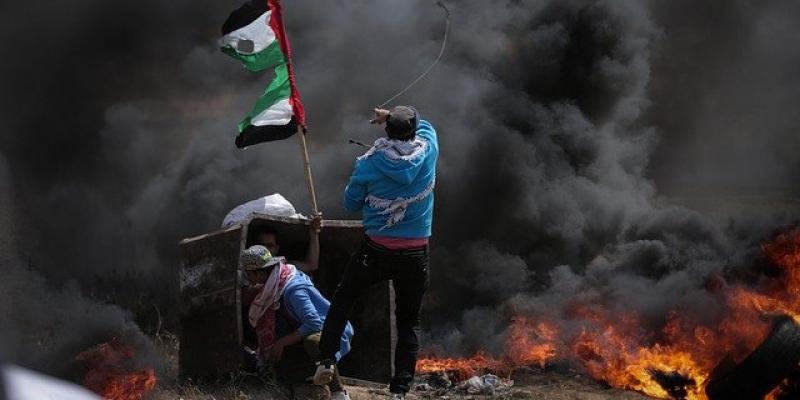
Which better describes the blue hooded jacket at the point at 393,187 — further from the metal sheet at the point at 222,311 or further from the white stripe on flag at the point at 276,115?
the white stripe on flag at the point at 276,115

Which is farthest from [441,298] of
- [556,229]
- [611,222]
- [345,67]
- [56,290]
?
[56,290]

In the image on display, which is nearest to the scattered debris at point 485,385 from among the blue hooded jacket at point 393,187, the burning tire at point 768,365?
the burning tire at point 768,365

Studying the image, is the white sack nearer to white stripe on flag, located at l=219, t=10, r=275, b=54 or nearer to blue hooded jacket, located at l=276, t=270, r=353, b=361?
blue hooded jacket, located at l=276, t=270, r=353, b=361

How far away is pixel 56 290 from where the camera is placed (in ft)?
31.3

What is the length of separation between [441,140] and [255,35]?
4725mm

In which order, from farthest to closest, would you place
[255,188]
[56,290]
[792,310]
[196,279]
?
[255,188], [56,290], [792,310], [196,279]

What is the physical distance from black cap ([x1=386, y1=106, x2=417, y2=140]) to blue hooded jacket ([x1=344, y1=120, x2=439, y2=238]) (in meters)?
0.04

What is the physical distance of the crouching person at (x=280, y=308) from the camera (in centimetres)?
622

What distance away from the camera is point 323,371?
580 cm

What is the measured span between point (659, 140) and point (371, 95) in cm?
463

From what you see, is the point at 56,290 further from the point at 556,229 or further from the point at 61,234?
the point at 556,229

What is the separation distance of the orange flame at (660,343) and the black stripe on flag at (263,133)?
3.00m

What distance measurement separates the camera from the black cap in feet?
18.6

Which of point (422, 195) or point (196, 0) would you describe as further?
point (196, 0)
